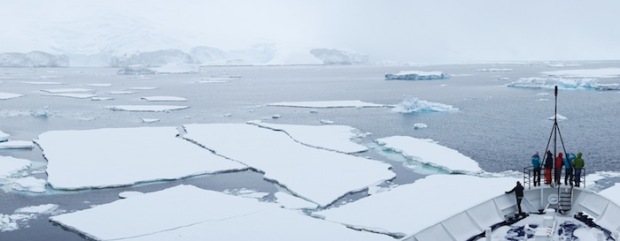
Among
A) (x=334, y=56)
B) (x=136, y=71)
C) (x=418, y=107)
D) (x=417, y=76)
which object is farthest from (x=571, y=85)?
(x=334, y=56)

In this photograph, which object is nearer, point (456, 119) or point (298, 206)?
point (298, 206)

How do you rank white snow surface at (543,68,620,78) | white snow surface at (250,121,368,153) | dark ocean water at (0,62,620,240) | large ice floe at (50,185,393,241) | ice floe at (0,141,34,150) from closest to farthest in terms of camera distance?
large ice floe at (50,185,393,241) < dark ocean water at (0,62,620,240) < white snow surface at (250,121,368,153) < ice floe at (0,141,34,150) < white snow surface at (543,68,620,78)

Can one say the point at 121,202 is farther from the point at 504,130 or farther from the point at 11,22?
the point at 11,22

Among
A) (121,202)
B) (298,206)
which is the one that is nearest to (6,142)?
(121,202)

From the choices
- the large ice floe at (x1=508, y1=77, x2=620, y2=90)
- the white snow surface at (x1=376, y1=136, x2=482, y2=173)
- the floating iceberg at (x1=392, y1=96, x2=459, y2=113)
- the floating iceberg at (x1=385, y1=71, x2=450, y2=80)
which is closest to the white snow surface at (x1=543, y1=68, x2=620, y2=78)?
the floating iceberg at (x1=385, y1=71, x2=450, y2=80)

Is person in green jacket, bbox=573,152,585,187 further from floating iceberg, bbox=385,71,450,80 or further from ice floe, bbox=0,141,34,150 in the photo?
floating iceberg, bbox=385,71,450,80

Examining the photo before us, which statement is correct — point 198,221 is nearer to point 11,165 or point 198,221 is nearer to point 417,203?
point 417,203
